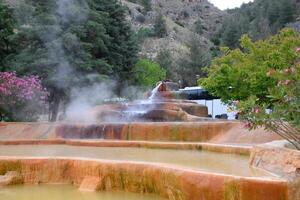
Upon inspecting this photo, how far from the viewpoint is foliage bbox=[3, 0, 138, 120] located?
21.8 metres

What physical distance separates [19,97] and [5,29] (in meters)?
6.00

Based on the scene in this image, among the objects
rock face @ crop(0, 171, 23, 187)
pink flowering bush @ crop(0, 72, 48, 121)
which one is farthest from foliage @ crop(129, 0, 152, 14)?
rock face @ crop(0, 171, 23, 187)

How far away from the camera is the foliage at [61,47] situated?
21750mm

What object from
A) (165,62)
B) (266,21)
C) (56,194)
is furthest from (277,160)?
(266,21)

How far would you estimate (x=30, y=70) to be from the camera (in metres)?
21.5

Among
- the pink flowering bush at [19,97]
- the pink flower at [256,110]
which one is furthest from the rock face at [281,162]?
the pink flowering bush at [19,97]

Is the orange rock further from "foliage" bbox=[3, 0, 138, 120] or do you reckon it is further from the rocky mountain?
the rocky mountain

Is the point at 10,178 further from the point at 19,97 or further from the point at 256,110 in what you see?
the point at 19,97

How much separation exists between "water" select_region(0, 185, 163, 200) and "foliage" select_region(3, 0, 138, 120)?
1439cm

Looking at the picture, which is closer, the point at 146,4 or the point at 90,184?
the point at 90,184

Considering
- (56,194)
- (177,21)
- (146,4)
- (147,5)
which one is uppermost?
(146,4)

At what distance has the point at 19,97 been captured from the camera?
59.3ft

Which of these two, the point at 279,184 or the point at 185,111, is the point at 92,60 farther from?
the point at 279,184

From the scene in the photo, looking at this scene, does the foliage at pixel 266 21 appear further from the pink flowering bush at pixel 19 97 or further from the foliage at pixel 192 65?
the pink flowering bush at pixel 19 97
